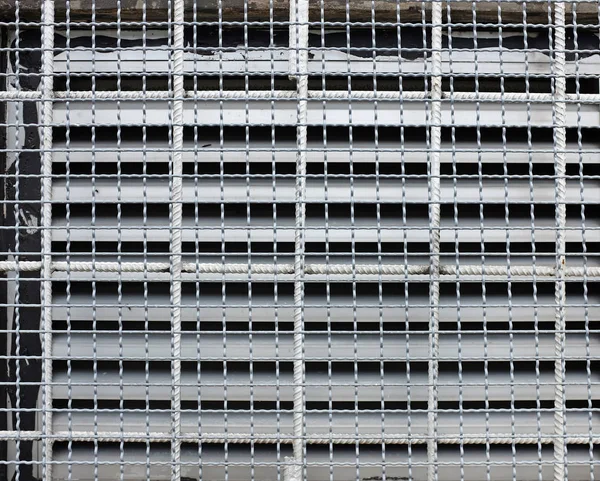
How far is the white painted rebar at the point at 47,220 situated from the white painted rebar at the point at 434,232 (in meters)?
1.14

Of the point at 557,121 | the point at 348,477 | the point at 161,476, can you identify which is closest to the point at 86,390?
the point at 161,476

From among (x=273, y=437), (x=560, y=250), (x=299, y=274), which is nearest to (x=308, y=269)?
(x=299, y=274)

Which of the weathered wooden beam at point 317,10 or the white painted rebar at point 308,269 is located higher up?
the weathered wooden beam at point 317,10

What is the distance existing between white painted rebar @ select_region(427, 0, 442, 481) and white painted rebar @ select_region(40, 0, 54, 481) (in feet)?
3.75

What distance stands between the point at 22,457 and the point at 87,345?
1.40ft

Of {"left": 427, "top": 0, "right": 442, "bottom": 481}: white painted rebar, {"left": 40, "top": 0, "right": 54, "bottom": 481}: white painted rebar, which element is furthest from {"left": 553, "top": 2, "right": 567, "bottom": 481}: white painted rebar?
{"left": 40, "top": 0, "right": 54, "bottom": 481}: white painted rebar

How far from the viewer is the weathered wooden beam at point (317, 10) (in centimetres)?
177

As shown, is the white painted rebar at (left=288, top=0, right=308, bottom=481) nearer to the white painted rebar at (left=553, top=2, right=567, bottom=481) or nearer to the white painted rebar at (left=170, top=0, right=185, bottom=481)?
the white painted rebar at (left=170, top=0, right=185, bottom=481)

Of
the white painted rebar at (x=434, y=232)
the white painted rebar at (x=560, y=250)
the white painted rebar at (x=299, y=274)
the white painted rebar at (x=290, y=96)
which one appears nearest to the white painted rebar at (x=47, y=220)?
the white painted rebar at (x=290, y=96)

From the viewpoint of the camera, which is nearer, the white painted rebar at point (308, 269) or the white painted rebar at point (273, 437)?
the white painted rebar at point (273, 437)

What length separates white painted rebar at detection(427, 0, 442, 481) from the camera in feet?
5.22

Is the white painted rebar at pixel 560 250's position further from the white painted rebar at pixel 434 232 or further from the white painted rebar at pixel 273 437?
the white painted rebar at pixel 434 232

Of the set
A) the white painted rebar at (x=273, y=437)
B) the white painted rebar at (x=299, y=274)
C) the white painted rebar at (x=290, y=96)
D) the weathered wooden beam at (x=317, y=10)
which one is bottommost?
the white painted rebar at (x=273, y=437)

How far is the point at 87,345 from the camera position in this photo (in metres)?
1.78
